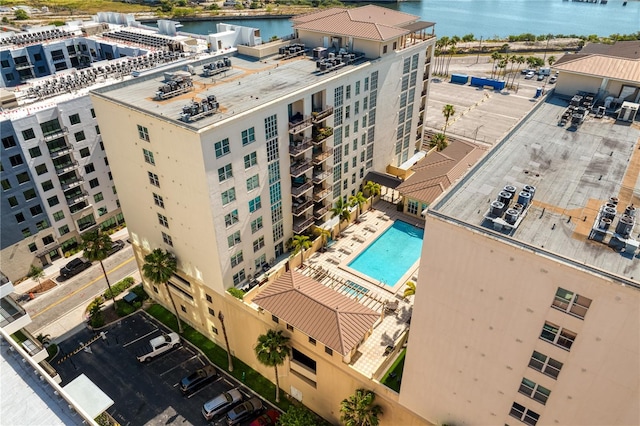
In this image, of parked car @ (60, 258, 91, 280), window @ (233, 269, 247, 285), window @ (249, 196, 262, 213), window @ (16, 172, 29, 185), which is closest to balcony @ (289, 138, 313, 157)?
window @ (249, 196, 262, 213)

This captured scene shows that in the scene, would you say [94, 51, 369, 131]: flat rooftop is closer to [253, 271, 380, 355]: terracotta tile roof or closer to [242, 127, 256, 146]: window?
[242, 127, 256, 146]: window

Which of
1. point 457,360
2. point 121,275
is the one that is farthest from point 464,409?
point 121,275

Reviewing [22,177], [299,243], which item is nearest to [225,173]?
[299,243]

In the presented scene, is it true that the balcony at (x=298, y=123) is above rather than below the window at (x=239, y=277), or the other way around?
above

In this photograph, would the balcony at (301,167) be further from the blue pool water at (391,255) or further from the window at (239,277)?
the blue pool water at (391,255)

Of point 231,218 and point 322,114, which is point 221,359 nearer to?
point 231,218

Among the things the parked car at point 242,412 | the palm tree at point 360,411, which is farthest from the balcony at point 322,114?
the parked car at point 242,412
